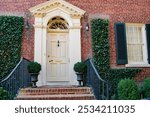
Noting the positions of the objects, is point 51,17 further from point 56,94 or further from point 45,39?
point 56,94

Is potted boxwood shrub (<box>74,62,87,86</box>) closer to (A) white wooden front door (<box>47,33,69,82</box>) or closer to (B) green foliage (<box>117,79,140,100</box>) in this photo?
(A) white wooden front door (<box>47,33,69,82</box>)

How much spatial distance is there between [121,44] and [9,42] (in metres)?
4.53

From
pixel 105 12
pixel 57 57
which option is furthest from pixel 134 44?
pixel 57 57

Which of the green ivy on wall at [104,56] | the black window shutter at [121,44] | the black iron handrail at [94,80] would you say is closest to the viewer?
the black iron handrail at [94,80]

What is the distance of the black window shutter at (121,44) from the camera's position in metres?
10.9

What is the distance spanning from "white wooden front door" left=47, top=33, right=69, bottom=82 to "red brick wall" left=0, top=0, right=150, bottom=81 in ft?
2.38

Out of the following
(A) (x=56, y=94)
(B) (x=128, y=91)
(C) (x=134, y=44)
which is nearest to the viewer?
(A) (x=56, y=94)

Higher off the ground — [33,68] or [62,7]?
[62,7]

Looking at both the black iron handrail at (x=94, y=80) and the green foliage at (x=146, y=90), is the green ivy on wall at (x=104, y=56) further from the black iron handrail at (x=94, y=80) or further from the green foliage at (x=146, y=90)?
the green foliage at (x=146, y=90)

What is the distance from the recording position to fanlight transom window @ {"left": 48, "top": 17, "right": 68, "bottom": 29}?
36.0ft

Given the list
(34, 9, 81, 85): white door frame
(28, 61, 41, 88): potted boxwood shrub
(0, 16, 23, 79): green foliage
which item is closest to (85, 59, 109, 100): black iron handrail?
(34, 9, 81, 85): white door frame

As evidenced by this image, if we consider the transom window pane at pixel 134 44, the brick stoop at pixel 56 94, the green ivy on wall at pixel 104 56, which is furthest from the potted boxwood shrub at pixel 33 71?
the transom window pane at pixel 134 44

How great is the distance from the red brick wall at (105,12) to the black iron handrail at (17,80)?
107 cm

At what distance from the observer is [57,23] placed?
11.1m
